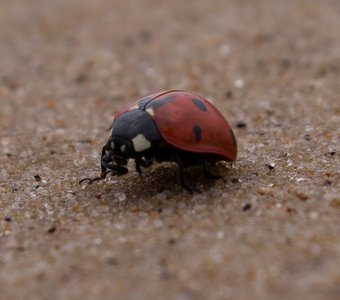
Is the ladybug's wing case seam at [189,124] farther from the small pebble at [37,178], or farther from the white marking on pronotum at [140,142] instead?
the small pebble at [37,178]

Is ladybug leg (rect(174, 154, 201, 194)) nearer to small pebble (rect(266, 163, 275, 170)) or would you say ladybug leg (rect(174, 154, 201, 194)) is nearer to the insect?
the insect

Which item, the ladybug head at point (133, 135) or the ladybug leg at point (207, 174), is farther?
the ladybug leg at point (207, 174)

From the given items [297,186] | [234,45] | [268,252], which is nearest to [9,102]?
[234,45]

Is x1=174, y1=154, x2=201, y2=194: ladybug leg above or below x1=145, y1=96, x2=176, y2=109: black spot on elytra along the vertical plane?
below

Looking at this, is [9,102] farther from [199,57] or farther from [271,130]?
[271,130]

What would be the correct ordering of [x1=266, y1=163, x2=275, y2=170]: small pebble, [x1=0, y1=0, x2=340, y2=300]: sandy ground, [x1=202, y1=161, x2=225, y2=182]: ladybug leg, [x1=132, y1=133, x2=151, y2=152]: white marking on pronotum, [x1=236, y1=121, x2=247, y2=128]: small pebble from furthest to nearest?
1. [x1=236, y1=121, x2=247, y2=128]: small pebble
2. [x1=266, y1=163, x2=275, y2=170]: small pebble
3. [x1=202, y1=161, x2=225, y2=182]: ladybug leg
4. [x1=132, y1=133, x2=151, y2=152]: white marking on pronotum
5. [x1=0, y1=0, x2=340, y2=300]: sandy ground

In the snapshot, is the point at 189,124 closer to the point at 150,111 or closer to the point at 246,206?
the point at 150,111

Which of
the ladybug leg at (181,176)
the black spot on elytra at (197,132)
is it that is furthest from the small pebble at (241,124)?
the black spot on elytra at (197,132)

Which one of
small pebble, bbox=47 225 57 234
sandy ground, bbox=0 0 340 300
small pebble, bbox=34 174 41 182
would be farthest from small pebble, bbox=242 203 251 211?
small pebble, bbox=34 174 41 182

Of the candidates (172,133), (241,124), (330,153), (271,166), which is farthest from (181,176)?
(241,124)
